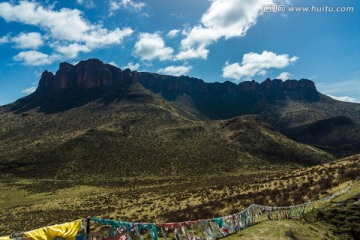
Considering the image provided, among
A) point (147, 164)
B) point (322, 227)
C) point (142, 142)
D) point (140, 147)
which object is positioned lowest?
point (147, 164)

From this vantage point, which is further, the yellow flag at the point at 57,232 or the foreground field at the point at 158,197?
the foreground field at the point at 158,197

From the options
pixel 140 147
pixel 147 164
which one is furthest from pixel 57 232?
pixel 140 147

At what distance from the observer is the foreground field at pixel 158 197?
2461cm

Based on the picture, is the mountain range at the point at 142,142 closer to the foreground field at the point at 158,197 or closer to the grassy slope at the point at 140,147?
the grassy slope at the point at 140,147

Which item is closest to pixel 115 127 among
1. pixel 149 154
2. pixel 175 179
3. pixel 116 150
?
pixel 116 150

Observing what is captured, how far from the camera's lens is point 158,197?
42156 mm

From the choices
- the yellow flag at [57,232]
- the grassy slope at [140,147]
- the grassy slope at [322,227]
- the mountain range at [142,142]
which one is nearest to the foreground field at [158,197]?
the grassy slope at [322,227]

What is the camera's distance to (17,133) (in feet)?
383

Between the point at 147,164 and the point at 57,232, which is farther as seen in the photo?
the point at 147,164

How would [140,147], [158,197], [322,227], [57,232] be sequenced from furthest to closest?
[140,147]
[158,197]
[322,227]
[57,232]

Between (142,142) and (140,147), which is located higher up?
(142,142)

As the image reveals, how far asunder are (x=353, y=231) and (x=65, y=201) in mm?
45177

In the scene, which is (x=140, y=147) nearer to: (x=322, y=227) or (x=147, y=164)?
(x=147, y=164)

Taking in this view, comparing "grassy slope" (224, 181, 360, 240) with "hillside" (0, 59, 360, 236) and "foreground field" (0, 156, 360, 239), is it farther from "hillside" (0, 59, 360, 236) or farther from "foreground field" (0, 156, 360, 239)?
"hillside" (0, 59, 360, 236)
